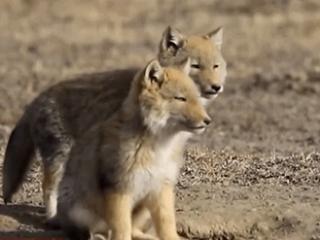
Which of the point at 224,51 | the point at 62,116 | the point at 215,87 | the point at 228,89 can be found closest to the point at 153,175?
the point at 62,116

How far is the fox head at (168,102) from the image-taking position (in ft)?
27.0

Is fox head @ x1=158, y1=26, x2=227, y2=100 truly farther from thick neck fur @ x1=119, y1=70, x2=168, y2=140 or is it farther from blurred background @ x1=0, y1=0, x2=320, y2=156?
blurred background @ x1=0, y1=0, x2=320, y2=156

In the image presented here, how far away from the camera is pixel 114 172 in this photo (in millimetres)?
8195

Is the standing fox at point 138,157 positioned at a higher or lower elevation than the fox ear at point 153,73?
lower

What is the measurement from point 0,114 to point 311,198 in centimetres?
709

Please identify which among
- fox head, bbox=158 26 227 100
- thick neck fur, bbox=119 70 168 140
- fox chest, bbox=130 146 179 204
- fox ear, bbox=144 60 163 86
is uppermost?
fox ear, bbox=144 60 163 86

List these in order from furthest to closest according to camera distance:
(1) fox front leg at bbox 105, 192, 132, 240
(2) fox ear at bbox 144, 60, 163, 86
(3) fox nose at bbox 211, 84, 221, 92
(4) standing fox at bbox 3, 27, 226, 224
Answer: (3) fox nose at bbox 211, 84, 221, 92 → (4) standing fox at bbox 3, 27, 226, 224 → (2) fox ear at bbox 144, 60, 163, 86 → (1) fox front leg at bbox 105, 192, 132, 240

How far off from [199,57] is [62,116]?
155 centimetres

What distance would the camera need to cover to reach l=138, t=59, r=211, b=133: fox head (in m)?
8.23

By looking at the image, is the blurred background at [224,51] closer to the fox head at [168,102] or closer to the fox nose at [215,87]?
the fox nose at [215,87]

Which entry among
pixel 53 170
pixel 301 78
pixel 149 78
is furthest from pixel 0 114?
pixel 149 78

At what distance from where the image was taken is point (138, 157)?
8.18 m

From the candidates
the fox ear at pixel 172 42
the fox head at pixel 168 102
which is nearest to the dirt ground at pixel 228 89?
the fox ear at pixel 172 42

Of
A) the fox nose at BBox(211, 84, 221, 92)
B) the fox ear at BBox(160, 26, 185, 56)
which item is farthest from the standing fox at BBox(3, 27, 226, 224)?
the fox ear at BBox(160, 26, 185, 56)
